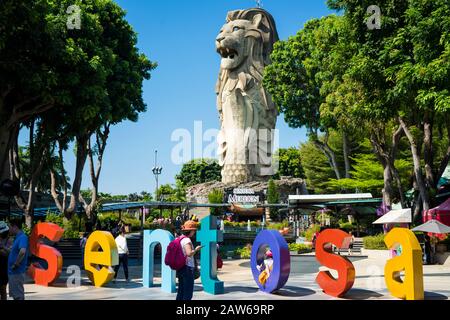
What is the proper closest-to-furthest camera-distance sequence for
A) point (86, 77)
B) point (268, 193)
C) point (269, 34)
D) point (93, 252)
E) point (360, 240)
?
point (93, 252) → point (86, 77) → point (360, 240) → point (268, 193) → point (269, 34)

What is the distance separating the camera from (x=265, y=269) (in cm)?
1318

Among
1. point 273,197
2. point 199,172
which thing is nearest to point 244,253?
point 273,197

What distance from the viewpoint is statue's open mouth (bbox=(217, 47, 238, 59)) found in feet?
196

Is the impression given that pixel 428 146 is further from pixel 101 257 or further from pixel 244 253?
pixel 101 257

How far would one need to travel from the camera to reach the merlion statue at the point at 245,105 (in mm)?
58844

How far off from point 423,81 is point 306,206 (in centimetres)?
2135

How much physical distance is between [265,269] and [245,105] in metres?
46.9

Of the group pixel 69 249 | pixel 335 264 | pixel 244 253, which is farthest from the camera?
pixel 244 253

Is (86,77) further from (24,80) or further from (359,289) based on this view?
(359,289)

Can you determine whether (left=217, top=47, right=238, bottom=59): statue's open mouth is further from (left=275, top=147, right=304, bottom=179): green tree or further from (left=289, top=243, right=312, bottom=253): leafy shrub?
(left=289, top=243, right=312, bottom=253): leafy shrub

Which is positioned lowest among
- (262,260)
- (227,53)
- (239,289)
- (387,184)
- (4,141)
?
(239,289)

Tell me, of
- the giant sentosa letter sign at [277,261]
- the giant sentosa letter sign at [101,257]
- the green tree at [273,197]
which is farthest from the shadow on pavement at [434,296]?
the green tree at [273,197]

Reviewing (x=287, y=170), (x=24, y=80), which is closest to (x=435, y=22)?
(x=24, y=80)

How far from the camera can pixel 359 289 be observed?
13422 mm
